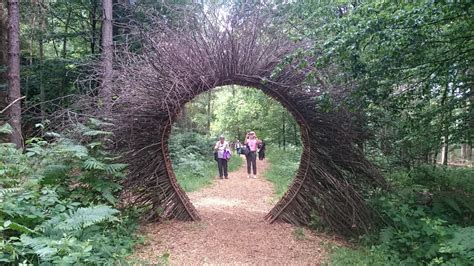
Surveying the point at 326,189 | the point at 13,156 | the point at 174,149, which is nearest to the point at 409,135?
the point at 326,189

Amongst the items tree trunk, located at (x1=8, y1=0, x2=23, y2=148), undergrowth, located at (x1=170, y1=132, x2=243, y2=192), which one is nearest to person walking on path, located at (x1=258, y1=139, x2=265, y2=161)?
undergrowth, located at (x1=170, y1=132, x2=243, y2=192)

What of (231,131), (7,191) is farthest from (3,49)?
(231,131)

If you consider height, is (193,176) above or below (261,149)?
below

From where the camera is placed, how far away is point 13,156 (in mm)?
4465

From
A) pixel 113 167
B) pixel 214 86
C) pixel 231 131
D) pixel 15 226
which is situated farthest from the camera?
pixel 231 131

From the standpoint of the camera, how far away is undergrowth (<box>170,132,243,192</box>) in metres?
10.3

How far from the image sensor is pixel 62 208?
378cm

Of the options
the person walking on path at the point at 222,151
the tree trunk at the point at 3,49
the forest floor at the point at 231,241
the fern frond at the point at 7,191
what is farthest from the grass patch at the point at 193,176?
the fern frond at the point at 7,191

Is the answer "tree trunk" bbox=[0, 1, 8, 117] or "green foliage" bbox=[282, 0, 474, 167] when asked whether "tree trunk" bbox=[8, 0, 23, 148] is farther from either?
"green foliage" bbox=[282, 0, 474, 167]

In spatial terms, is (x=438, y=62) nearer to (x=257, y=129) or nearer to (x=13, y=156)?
(x=13, y=156)

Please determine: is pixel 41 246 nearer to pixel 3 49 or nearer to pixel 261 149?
pixel 3 49

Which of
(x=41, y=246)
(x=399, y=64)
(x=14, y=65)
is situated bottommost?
(x=41, y=246)

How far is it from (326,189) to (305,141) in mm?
898

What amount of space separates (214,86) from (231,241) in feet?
8.12
